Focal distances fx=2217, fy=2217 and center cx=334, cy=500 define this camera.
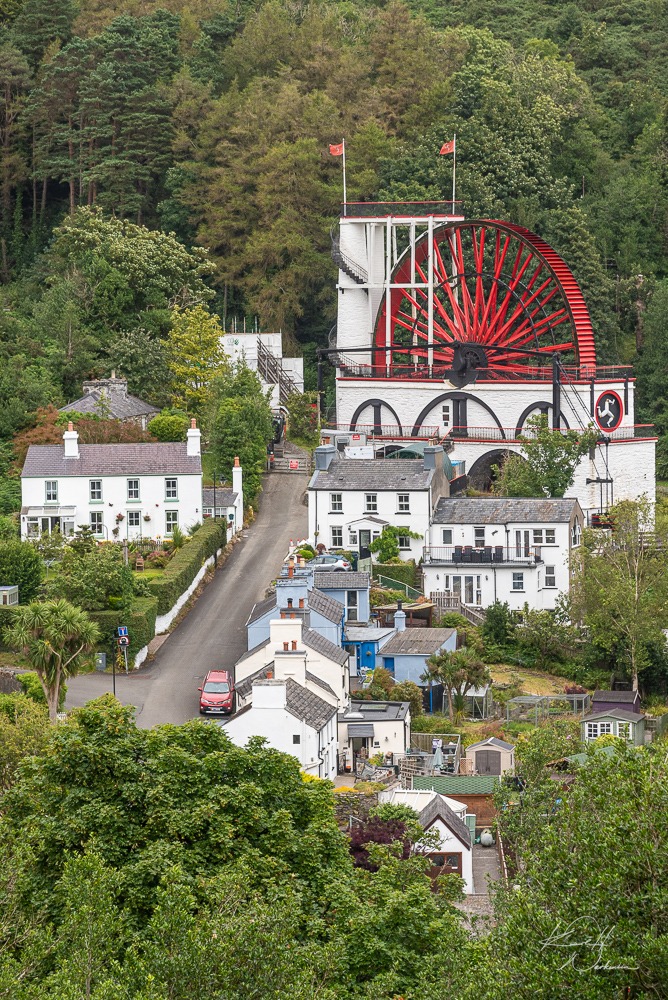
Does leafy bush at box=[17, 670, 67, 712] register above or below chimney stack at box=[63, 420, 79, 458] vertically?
below

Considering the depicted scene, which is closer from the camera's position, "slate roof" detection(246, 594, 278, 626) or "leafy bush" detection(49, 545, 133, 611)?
"leafy bush" detection(49, 545, 133, 611)

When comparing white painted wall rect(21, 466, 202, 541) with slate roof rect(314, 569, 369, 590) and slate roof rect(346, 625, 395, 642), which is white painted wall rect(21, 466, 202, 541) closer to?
slate roof rect(314, 569, 369, 590)

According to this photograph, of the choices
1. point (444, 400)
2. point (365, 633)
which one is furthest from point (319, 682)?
point (444, 400)

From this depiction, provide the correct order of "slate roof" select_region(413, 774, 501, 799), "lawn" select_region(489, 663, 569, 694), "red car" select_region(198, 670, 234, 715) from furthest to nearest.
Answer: "lawn" select_region(489, 663, 569, 694) → "red car" select_region(198, 670, 234, 715) → "slate roof" select_region(413, 774, 501, 799)

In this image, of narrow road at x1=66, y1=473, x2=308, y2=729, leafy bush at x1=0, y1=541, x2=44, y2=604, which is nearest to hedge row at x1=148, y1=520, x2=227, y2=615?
narrow road at x1=66, y1=473, x2=308, y2=729

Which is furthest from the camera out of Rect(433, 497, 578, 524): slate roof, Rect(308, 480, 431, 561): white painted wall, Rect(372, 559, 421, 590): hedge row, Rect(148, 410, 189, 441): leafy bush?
Rect(148, 410, 189, 441): leafy bush

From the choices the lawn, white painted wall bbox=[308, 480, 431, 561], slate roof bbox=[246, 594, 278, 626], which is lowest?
the lawn

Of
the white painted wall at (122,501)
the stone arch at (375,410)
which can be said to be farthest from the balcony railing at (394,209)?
the white painted wall at (122,501)

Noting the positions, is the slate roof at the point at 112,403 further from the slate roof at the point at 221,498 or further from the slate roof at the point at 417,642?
the slate roof at the point at 417,642
